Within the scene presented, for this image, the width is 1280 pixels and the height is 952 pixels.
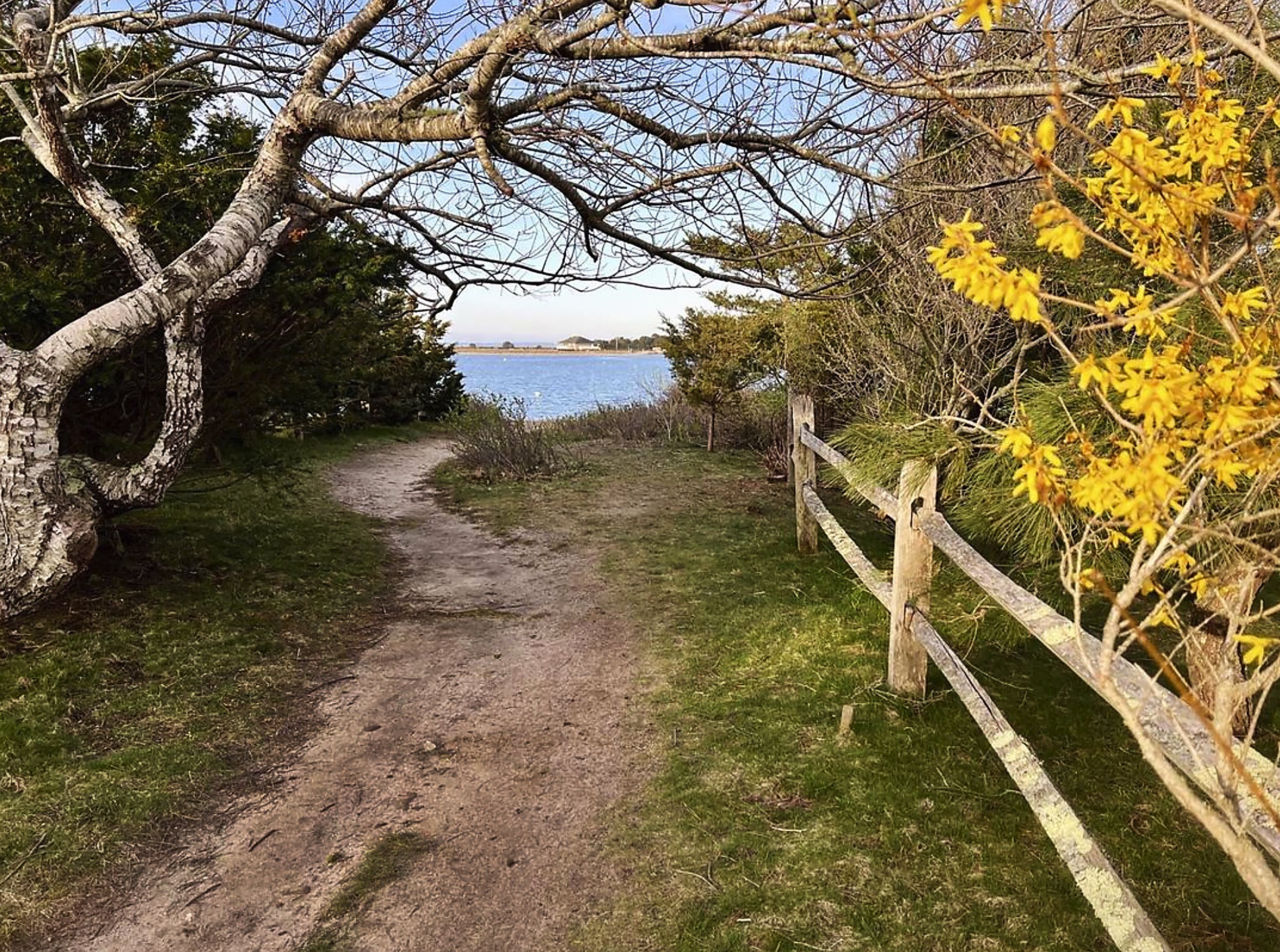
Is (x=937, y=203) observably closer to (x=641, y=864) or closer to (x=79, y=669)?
(x=641, y=864)

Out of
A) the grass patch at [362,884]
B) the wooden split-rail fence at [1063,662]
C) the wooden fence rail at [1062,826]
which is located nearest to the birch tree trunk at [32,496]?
the grass patch at [362,884]

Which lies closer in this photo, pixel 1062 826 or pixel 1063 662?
pixel 1062 826

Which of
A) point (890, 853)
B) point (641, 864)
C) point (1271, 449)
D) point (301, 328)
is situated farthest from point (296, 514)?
point (1271, 449)

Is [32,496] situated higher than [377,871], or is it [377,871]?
[32,496]

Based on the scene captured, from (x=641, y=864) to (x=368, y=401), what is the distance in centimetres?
1396

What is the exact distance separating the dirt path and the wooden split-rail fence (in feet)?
4.89

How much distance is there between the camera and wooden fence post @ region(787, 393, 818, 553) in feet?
22.5

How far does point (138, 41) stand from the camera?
4895 mm

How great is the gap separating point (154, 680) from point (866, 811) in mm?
3689

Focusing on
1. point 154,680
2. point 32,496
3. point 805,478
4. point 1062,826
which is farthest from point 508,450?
point 1062,826

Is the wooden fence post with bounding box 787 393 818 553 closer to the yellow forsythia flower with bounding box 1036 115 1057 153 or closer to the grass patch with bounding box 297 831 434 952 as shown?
the grass patch with bounding box 297 831 434 952

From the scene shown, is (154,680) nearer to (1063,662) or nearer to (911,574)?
(911,574)

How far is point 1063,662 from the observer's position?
10.6 ft

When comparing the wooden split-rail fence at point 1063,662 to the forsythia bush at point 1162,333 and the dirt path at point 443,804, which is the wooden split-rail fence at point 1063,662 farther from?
the dirt path at point 443,804
